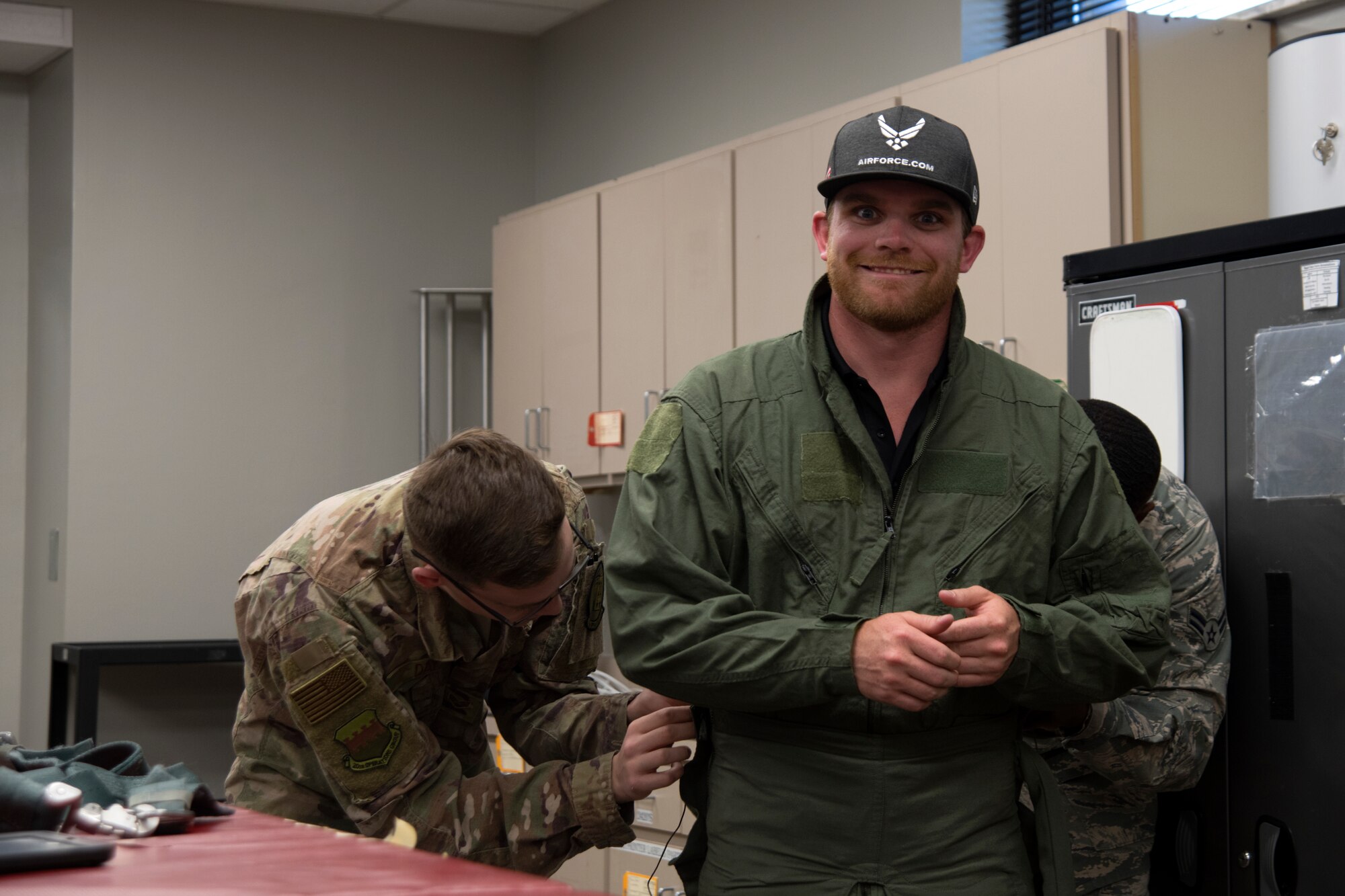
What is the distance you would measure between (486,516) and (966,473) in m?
0.57

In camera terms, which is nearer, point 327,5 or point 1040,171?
point 1040,171

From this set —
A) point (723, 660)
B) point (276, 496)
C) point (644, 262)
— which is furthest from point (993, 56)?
point (276, 496)

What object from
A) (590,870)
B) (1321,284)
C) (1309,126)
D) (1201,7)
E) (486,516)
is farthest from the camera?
(590,870)

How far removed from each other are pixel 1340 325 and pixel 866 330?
2.96 ft

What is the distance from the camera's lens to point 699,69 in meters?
4.77

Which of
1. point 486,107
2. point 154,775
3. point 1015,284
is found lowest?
point 154,775

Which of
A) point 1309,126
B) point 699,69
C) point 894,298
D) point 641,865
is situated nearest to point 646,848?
point 641,865

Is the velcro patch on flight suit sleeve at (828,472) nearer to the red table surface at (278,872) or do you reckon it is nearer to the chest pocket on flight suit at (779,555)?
the chest pocket on flight suit at (779,555)

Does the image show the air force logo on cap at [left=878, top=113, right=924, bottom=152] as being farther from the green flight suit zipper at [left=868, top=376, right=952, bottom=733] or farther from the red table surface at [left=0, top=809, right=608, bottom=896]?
the red table surface at [left=0, top=809, right=608, bottom=896]

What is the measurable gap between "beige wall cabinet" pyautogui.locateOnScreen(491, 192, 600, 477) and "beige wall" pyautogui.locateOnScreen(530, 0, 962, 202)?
20.3 inches

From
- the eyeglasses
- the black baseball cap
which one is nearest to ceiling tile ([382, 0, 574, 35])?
the eyeglasses

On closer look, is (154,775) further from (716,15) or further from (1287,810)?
(716,15)

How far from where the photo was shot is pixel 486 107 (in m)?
5.42

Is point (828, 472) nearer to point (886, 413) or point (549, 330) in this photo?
point (886, 413)
